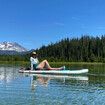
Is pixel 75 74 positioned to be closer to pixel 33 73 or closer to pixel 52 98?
pixel 33 73

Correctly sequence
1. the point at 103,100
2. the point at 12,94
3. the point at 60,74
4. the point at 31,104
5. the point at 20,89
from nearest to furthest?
1. the point at 31,104
2. the point at 103,100
3. the point at 12,94
4. the point at 20,89
5. the point at 60,74

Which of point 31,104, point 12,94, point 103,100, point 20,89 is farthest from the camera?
point 20,89

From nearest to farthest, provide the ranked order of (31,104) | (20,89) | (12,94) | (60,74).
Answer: (31,104) → (12,94) → (20,89) → (60,74)

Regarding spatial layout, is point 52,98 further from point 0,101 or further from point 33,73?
point 33,73

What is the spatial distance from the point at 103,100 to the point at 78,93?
3547 mm

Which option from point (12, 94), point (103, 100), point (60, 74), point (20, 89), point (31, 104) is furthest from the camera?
point (60, 74)

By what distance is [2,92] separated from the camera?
27.6 meters

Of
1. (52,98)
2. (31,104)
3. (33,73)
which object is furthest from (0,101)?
(33,73)

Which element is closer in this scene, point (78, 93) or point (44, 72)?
point (78, 93)

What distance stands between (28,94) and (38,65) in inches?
968

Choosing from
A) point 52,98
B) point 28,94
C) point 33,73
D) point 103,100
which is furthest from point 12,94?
point 33,73

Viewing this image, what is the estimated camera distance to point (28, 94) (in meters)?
27.0

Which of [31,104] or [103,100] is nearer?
[31,104]

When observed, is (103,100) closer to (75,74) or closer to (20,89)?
(20,89)
